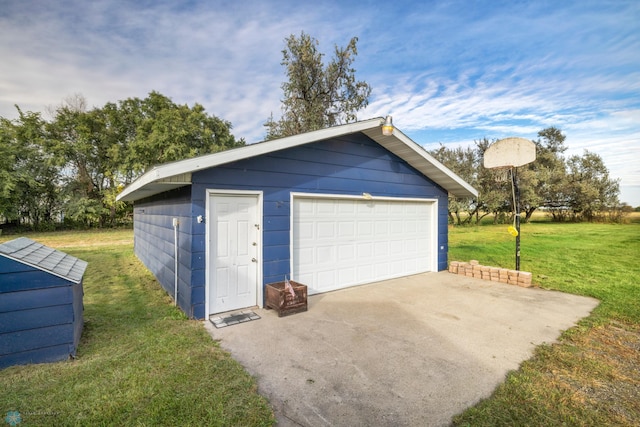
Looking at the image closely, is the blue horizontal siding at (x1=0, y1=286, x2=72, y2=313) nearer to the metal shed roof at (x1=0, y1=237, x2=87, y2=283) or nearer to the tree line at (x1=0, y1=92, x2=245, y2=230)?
the metal shed roof at (x1=0, y1=237, x2=87, y2=283)

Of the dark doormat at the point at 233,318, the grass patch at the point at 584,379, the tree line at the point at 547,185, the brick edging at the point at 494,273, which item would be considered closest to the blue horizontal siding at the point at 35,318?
the dark doormat at the point at 233,318

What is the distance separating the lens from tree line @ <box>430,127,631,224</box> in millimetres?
25016

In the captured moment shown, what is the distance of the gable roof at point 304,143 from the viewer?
411 centimetres

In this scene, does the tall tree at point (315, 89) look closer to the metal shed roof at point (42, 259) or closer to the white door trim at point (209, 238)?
the white door trim at point (209, 238)

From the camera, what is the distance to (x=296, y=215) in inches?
220

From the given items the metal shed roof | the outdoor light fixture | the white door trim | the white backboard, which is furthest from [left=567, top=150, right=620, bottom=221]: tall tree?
the metal shed roof

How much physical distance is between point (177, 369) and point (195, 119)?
79.3 ft

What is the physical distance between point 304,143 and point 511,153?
201 inches

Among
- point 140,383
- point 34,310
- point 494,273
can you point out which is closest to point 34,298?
point 34,310

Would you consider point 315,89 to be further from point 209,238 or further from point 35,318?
point 35,318

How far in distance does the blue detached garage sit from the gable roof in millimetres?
19

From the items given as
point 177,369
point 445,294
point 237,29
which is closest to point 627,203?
point 445,294

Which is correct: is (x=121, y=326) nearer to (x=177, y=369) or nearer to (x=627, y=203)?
(x=177, y=369)

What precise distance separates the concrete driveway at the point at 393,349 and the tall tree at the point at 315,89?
16085 mm
